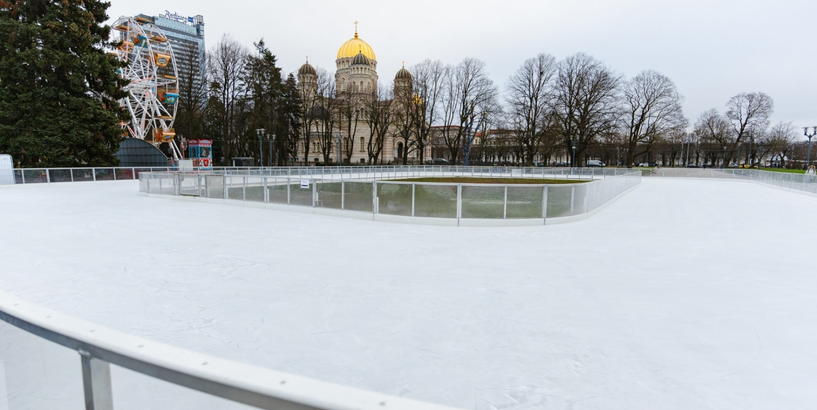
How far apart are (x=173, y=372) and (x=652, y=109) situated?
62701mm

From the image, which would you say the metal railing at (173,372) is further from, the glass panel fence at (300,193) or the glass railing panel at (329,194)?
the glass panel fence at (300,193)

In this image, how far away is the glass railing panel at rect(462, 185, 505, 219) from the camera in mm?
11211

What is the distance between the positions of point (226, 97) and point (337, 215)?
3619 centimetres

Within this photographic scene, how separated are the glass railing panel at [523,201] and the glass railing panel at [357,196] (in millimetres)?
4140

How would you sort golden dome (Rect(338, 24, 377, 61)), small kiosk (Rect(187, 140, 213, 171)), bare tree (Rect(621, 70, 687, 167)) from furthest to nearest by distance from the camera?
golden dome (Rect(338, 24, 377, 61))
bare tree (Rect(621, 70, 687, 167))
small kiosk (Rect(187, 140, 213, 171))

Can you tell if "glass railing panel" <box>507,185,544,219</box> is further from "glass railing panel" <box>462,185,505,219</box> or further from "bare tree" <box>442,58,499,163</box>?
"bare tree" <box>442,58,499,163</box>

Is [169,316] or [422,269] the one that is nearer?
[169,316]

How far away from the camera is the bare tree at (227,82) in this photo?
4141cm

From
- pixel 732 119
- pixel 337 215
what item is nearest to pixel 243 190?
pixel 337 215

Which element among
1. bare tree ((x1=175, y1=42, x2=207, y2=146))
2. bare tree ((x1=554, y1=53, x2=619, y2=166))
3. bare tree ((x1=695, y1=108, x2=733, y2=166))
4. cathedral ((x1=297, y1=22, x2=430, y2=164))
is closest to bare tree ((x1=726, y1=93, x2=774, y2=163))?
bare tree ((x1=695, y1=108, x2=733, y2=166))

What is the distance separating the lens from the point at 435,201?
1142 centimetres

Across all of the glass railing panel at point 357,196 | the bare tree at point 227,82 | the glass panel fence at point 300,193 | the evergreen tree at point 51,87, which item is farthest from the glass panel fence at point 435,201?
the bare tree at point 227,82

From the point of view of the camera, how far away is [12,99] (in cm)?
2639

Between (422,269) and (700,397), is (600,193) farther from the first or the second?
(700,397)
